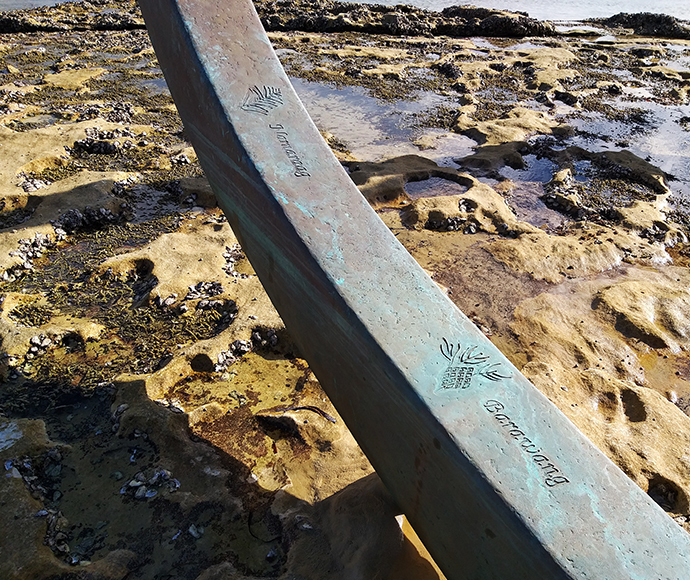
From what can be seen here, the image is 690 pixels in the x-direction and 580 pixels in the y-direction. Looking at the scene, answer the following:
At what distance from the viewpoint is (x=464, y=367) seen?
183cm

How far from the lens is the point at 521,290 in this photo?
5.09 metres

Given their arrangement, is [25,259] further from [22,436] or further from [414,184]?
[414,184]

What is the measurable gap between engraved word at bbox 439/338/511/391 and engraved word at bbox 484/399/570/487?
106mm

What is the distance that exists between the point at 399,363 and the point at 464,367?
0.24 metres

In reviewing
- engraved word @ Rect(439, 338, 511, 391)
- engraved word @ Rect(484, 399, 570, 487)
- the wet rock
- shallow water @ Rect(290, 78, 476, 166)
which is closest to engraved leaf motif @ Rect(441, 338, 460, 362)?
engraved word @ Rect(439, 338, 511, 391)

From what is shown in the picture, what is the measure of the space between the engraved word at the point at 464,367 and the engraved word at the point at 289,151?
3.39 ft

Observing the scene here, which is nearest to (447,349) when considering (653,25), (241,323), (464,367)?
(464,367)

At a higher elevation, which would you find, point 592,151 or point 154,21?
point 154,21

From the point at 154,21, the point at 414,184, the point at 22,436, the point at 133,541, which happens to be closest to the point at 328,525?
the point at 133,541

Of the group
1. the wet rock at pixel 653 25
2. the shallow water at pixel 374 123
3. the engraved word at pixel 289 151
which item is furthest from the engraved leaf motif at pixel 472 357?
the wet rock at pixel 653 25

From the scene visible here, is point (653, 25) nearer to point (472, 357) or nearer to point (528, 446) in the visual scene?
point (472, 357)

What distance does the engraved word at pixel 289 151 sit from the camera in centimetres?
234

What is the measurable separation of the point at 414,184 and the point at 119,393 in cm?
490

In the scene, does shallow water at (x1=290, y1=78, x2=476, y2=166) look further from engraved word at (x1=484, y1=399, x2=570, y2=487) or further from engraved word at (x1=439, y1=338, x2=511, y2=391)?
engraved word at (x1=484, y1=399, x2=570, y2=487)
